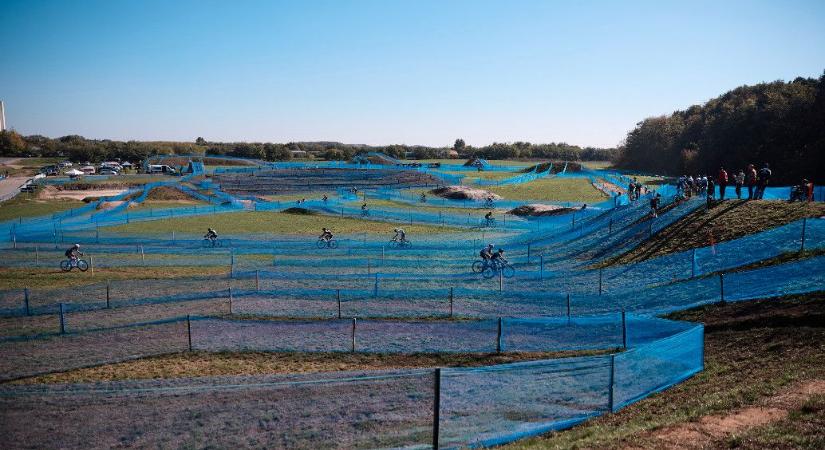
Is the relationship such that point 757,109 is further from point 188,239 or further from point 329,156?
point 329,156

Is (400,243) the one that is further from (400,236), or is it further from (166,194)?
(166,194)

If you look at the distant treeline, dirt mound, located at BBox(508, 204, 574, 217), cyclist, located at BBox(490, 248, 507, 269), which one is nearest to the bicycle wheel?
cyclist, located at BBox(490, 248, 507, 269)

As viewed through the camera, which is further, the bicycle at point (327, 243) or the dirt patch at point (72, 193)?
the dirt patch at point (72, 193)

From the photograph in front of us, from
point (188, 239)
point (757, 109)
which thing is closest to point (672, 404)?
point (188, 239)

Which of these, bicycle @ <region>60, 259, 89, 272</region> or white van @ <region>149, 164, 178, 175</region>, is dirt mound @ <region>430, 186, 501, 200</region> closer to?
bicycle @ <region>60, 259, 89, 272</region>

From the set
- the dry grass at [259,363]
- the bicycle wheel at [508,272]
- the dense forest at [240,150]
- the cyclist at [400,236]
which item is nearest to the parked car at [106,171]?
the dense forest at [240,150]

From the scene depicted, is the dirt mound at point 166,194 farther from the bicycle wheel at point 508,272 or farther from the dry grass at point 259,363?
the dry grass at point 259,363

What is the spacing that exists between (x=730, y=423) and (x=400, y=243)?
29.5 metres

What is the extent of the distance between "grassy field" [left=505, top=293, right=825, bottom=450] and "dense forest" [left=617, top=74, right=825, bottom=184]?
5256 centimetres

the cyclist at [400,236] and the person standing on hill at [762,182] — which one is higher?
the person standing on hill at [762,182]

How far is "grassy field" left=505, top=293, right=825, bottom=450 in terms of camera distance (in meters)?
9.41

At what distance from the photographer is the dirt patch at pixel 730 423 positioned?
9445 mm

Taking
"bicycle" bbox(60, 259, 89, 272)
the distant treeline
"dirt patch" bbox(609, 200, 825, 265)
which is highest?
the distant treeline

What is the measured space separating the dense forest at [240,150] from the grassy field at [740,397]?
14405 cm
